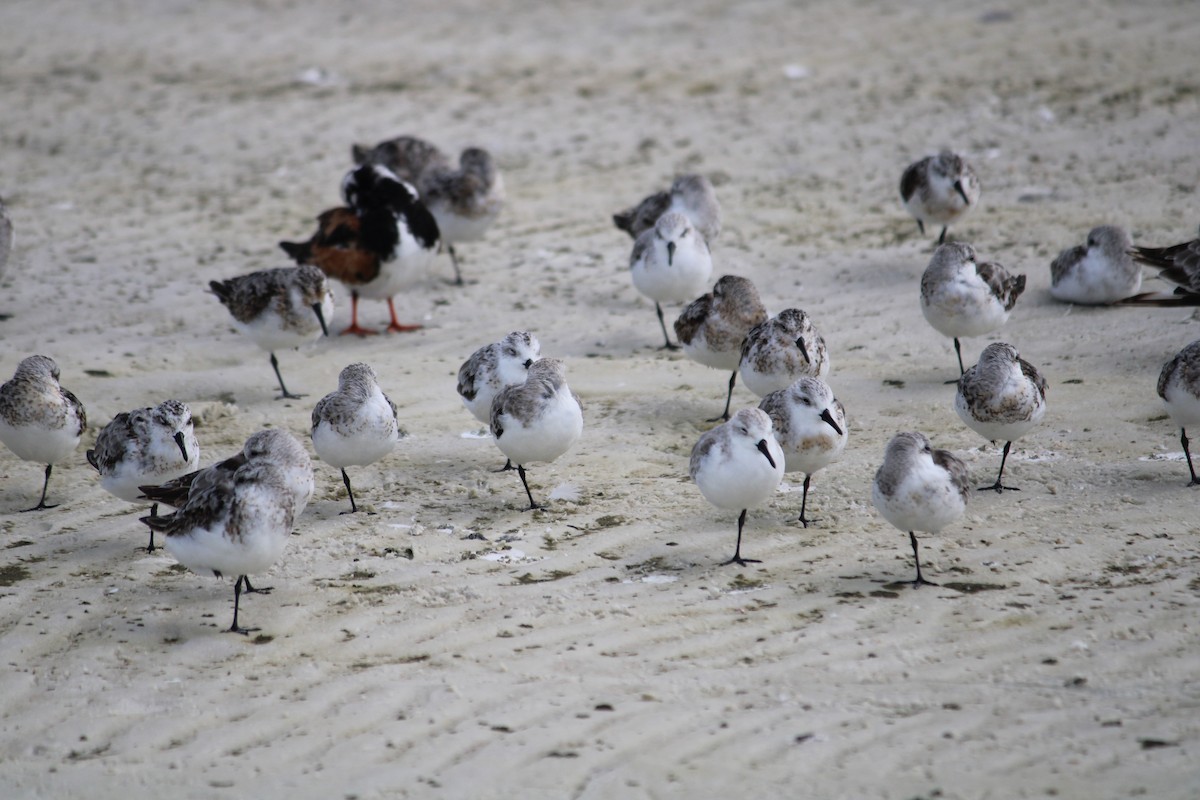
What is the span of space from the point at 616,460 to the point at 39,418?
3265 millimetres

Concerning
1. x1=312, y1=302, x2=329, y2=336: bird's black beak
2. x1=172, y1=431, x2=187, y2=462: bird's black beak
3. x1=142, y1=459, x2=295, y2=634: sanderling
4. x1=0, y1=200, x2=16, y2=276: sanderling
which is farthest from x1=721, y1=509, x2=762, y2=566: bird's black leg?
x1=0, y1=200, x2=16, y2=276: sanderling

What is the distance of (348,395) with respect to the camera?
22.8 ft

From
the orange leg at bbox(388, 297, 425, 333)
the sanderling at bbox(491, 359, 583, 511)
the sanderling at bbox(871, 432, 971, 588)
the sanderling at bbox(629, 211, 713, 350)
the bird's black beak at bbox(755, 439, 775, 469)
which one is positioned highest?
the sanderling at bbox(629, 211, 713, 350)

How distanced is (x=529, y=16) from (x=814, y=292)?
9.55 meters

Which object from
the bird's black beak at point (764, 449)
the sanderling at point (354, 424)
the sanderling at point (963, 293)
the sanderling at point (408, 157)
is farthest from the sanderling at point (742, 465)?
the sanderling at point (408, 157)

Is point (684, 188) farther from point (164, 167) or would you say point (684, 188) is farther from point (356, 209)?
point (164, 167)

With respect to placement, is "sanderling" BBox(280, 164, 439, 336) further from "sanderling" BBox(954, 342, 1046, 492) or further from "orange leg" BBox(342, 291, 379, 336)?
"sanderling" BBox(954, 342, 1046, 492)

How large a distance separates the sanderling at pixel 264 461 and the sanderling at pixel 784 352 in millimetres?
2779

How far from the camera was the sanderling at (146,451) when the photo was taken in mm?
6617

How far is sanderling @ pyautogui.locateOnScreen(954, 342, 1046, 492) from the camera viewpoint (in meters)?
6.75

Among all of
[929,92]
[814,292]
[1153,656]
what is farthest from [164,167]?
[1153,656]

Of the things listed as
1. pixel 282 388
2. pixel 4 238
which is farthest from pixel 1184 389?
pixel 4 238

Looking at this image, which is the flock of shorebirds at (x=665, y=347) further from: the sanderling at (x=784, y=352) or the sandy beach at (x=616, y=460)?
the sandy beach at (x=616, y=460)

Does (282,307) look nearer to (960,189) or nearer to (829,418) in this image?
(829,418)
